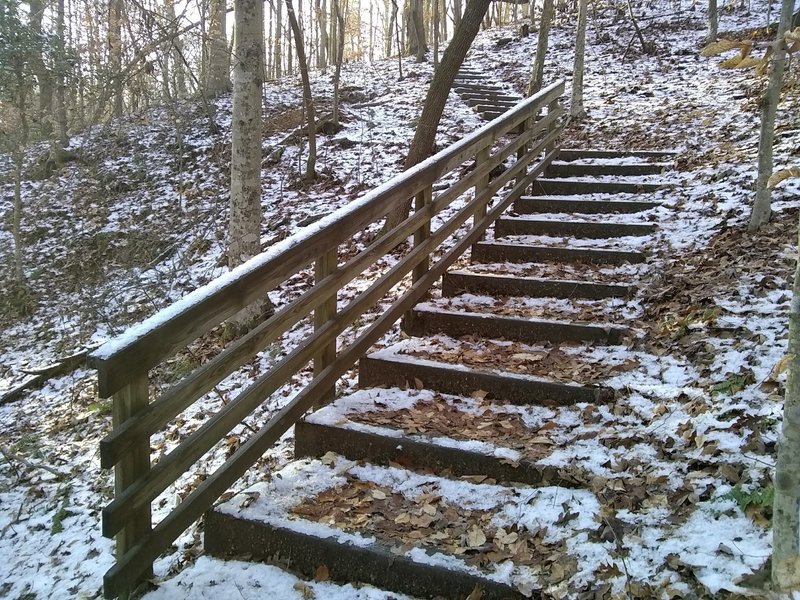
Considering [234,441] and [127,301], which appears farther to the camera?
[127,301]

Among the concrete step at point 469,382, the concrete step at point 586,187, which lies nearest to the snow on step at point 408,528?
the concrete step at point 469,382

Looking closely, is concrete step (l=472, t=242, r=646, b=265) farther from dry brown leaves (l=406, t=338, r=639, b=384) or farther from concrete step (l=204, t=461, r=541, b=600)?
concrete step (l=204, t=461, r=541, b=600)

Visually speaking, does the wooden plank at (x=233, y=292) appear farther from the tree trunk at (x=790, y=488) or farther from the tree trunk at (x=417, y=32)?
the tree trunk at (x=417, y=32)

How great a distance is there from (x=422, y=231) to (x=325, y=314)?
1461mm

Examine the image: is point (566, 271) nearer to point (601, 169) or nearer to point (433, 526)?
point (601, 169)

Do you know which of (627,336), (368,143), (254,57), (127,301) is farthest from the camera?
(368,143)

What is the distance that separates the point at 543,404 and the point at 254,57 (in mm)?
4670

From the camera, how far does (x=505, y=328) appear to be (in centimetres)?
454

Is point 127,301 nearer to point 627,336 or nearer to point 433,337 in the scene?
point 433,337

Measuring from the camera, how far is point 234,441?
4.42 m

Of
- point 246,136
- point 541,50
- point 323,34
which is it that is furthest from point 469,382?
point 323,34

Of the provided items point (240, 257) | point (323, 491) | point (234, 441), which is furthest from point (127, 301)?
point (323, 491)

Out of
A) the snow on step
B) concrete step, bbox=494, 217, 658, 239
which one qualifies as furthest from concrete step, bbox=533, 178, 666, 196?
the snow on step

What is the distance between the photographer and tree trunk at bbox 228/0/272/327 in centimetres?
612
